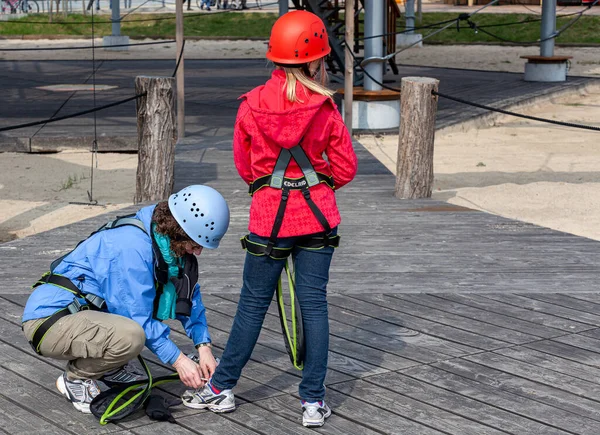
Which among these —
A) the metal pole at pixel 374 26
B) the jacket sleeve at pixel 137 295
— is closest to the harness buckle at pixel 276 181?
the jacket sleeve at pixel 137 295

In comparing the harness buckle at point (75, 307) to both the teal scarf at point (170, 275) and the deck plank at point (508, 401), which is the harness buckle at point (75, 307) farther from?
the deck plank at point (508, 401)

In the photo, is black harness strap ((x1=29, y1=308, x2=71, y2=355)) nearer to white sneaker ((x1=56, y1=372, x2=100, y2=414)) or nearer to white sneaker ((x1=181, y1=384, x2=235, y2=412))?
white sneaker ((x1=56, y1=372, x2=100, y2=414))

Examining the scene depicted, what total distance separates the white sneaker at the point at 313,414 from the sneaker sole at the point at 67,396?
0.82 m

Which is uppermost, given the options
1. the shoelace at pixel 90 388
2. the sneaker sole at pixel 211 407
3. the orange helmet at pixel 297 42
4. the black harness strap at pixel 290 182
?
the orange helmet at pixel 297 42

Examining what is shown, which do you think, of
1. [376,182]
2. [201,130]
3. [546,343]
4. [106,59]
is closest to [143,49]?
[106,59]

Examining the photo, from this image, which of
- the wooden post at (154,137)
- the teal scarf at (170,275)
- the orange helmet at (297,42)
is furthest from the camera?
the wooden post at (154,137)

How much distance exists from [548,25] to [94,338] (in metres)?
14.7

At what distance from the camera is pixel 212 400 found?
392cm

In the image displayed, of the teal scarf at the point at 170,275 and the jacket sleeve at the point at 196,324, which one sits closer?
the teal scarf at the point at 170,275

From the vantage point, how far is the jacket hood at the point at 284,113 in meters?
3.56

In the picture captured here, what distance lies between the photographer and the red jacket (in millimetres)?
3572

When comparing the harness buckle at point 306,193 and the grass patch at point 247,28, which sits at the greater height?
the harness buckle at point 306,193

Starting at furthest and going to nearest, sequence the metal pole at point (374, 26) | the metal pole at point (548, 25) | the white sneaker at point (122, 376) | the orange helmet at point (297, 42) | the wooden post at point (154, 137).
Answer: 1. the metal pole at point (548, 25)
2. the metal pole at point (374, 26)
3. the wooden post at point (154, 137)
4. the white sneaker at point (122, 376)
5. the orange helmet at point (297, 42)

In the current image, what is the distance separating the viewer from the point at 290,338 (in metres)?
3.82
